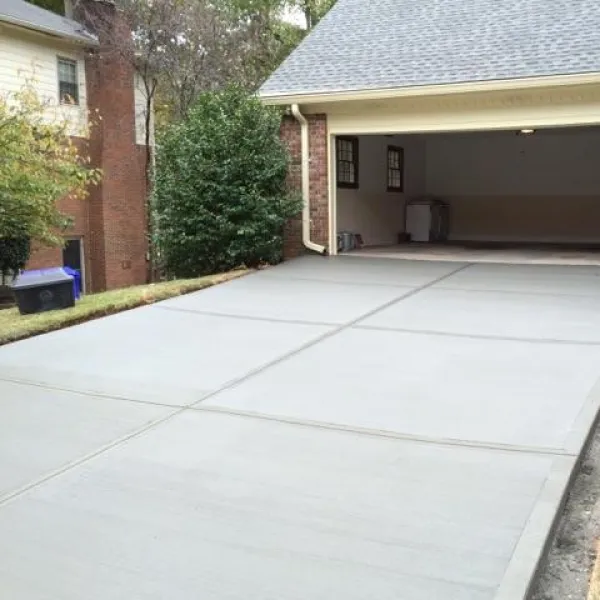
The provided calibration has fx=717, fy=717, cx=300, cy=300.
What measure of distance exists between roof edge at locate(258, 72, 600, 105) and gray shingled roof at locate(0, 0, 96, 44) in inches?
299

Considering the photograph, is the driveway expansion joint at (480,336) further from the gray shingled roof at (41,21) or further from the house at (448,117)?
the gray shingled roof at (41,21)

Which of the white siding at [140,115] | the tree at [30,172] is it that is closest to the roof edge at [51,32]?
the white siding at [140,115]

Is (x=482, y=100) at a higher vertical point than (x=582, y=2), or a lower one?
lower

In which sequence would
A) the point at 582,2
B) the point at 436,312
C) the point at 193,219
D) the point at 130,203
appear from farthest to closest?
the point at 130,203, the point at 582,2, the point at 193,219, the point at 436,312

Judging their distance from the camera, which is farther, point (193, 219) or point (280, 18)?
point (280, 18)

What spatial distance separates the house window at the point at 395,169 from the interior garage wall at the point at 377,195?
145 mm

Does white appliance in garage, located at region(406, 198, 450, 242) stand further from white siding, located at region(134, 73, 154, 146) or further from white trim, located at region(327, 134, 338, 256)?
white siding, located at region(134, 73, 154, 146)

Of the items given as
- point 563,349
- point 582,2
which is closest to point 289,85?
point 582,2

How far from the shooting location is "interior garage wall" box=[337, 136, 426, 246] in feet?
49.3

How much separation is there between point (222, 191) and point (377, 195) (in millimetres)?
5678

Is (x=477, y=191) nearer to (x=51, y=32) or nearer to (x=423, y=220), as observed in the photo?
(x=423, y=220)

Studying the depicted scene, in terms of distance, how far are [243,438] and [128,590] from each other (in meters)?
1.64

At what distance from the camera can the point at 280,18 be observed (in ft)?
82.7

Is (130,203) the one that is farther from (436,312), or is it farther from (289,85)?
(436,312)
